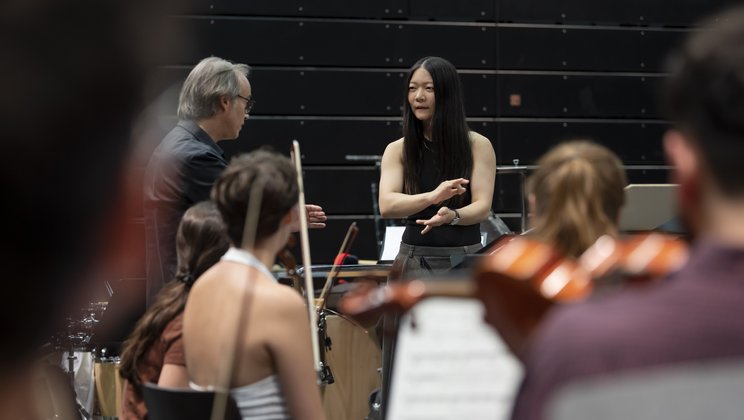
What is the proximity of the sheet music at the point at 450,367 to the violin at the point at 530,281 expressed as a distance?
0.43 ft

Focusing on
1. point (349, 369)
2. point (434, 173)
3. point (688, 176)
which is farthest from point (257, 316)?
point (349, 369)

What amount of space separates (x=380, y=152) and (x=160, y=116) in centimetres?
736

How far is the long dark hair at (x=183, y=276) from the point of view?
2.57m

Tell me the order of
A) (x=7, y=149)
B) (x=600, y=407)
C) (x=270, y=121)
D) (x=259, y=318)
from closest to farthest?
(x=7, y=149), (x=600, y=407), (x=259, y=318), (x=270, y=121)

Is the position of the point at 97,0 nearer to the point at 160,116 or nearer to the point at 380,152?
the point at 160,116

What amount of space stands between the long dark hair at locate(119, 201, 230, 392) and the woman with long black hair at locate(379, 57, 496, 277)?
108 cm

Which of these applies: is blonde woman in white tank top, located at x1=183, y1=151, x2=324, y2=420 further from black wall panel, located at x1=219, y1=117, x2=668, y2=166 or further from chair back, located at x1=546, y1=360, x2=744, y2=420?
black wall panel, located at x1=219, y1=117, x2=668, y2=166

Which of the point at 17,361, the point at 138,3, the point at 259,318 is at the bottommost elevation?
the point at 259,318

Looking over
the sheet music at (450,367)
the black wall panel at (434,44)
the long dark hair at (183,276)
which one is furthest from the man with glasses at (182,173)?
the black wall panel at (434,44)

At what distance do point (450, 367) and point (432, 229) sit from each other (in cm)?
237

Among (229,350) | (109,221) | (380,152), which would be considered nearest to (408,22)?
(380,152)

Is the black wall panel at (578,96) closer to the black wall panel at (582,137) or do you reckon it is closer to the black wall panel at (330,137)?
the black wall panel at (582,137)

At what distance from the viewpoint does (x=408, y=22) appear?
25.5ft

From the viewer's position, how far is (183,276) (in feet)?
8.61
